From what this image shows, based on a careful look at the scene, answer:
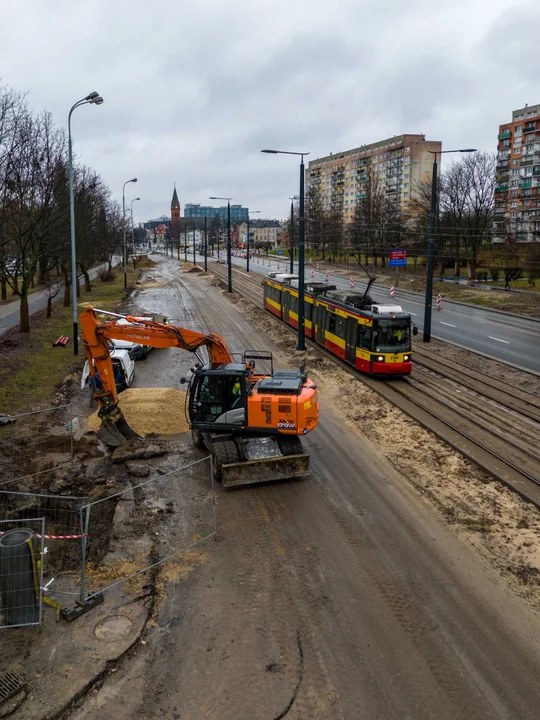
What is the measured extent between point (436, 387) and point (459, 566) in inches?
441

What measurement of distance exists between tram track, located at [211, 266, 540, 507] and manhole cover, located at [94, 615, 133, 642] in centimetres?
827

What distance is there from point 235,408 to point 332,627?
5961mm

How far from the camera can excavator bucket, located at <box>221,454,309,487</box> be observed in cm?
1180

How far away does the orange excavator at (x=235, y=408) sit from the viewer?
39.8 feet

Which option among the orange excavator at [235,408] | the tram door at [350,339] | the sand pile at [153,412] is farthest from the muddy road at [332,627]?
the tram door at [350,339]

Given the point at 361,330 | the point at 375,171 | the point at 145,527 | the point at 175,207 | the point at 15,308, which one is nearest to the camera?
the point at 145,527

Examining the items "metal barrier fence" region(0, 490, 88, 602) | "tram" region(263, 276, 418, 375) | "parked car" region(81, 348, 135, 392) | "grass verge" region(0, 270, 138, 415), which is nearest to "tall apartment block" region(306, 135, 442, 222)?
"tram" region(263, 276, 418, 375)

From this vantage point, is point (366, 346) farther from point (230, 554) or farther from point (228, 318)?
point (228, 318)

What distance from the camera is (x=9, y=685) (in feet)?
21.1

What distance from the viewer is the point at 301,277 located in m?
25.7

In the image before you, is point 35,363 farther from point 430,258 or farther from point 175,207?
point 175,207

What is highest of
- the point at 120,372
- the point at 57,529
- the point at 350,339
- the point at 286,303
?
the point at 286,303

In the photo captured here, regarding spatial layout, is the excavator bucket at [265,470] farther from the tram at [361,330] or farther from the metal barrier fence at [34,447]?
the tram at [361,330]

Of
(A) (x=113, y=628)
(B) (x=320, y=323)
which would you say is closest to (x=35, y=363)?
(B) (x=320, y=323)
